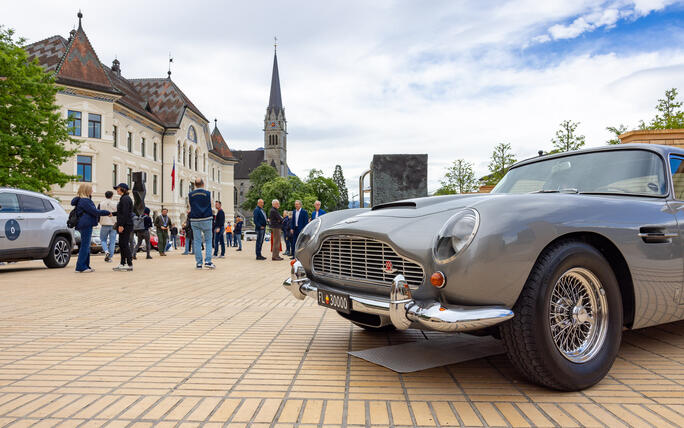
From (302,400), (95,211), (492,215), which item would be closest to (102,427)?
(302,400)

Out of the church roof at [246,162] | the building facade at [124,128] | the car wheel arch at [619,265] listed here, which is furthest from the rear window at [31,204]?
the church roof at [246,162]

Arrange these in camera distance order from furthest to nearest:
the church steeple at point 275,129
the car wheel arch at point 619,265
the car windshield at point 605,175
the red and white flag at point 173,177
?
the church steeple at point 275,129
the red and white flag at point 173,177
the car windshield at point 605,175
the car wheel arch at point 619,265

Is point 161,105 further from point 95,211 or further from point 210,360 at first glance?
point 210,360

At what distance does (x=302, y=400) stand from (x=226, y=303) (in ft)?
11.6

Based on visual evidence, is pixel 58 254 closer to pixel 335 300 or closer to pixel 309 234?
pixel 309 234

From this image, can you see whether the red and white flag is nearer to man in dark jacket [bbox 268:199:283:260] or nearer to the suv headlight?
man in dark jacket [bbox 268:199:283:260]

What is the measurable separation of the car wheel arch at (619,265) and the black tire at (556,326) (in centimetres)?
13

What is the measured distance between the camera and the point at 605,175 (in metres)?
3.56

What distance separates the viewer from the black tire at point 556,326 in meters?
2.55

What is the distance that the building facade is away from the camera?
34406mm

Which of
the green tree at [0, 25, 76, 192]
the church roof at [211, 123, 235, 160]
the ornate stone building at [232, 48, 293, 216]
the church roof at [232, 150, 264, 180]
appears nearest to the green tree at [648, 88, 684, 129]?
the green tree at [0, 25, 76, 192]

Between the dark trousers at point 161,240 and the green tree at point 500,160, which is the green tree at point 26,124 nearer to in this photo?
the dark trousers at point 161,240

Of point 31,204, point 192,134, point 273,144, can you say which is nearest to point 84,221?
point 31,204

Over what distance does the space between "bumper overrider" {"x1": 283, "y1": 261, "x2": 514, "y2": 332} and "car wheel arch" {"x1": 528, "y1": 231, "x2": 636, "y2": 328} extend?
80cm
